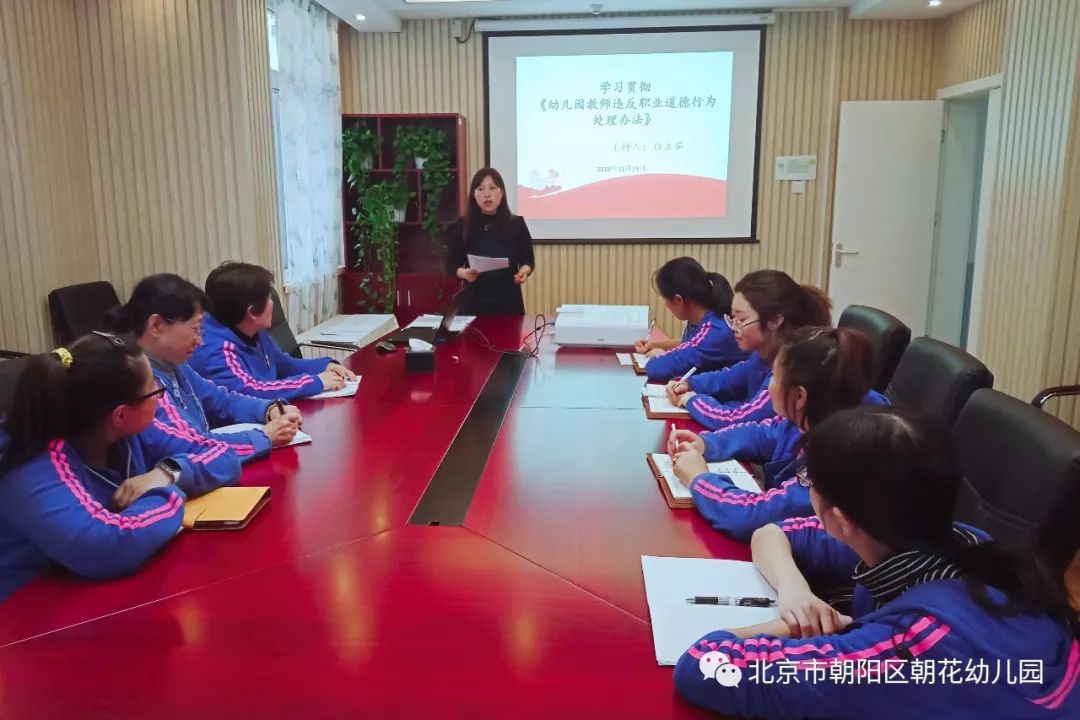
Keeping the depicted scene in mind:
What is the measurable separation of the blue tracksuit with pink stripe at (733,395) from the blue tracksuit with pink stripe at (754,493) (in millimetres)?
167

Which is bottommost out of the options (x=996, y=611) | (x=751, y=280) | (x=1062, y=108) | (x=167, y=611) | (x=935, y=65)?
(x=167, y=611)

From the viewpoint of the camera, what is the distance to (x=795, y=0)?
4.82m

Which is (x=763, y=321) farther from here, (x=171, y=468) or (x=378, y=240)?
(x=378, y=240)

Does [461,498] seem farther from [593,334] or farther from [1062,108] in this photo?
[1062,108]

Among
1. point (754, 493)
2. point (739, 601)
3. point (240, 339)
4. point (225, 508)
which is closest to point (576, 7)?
point (240, 339)

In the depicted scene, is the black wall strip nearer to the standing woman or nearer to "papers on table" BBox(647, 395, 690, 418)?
"papers on table" BBox(647, 395, 690, 418)

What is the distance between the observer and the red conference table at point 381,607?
3.18ft

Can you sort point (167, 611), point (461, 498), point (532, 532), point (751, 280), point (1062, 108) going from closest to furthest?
point (167, 611) < point (532, 532) < point (461, 498) < point (751, 280) < point (1062, 108)

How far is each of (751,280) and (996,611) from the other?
4.79ft

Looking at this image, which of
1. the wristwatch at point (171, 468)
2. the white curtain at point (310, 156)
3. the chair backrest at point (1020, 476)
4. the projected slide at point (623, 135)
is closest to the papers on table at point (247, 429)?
the wristwatch at point (171, 468)

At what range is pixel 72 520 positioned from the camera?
48.7 inches

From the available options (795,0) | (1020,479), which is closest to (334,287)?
(795,0)

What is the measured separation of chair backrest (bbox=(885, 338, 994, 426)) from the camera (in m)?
1.73

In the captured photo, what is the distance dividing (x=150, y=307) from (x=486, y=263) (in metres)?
2.00
